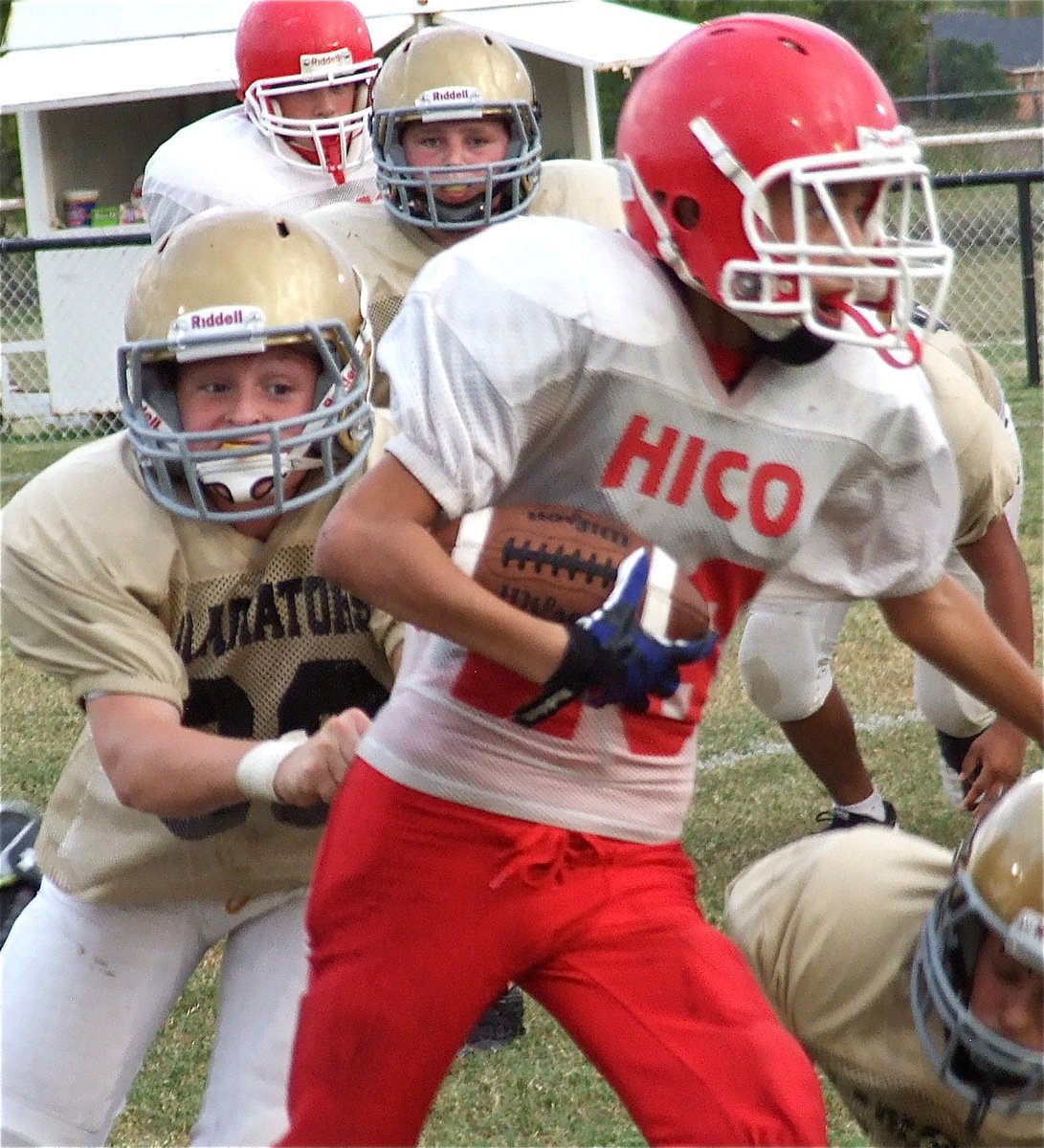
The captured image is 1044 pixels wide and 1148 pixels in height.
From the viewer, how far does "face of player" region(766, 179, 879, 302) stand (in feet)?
6.99

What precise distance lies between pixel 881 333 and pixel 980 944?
74 cm

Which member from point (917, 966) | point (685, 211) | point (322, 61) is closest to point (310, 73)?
point (322, 61)

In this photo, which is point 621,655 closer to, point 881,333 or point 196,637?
point 881,333

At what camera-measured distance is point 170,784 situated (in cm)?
237

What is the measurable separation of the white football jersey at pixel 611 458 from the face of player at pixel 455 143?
2063 millimetres

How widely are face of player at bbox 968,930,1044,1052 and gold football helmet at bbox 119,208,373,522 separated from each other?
105cm

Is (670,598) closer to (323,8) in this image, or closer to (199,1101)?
(199,1101)

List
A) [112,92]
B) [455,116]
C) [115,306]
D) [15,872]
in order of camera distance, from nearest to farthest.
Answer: [15,872]
[455,116]
[115,306]
[112,92]

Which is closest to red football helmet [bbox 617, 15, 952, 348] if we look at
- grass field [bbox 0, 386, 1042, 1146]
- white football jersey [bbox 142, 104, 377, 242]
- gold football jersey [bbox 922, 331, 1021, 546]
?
grass field [bbox 0, 386, 1042, 1146]

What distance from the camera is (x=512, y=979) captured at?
226 centimetres

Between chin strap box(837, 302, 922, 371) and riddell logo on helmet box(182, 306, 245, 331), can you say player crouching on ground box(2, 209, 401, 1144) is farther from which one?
chin strap box(837, 302, 922, 371)

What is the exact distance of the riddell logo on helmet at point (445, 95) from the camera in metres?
4.36

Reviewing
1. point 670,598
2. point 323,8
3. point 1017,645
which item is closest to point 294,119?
point 323,8

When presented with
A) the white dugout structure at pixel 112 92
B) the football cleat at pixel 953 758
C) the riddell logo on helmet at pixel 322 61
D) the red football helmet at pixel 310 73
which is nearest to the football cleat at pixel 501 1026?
the football cleat at pixel 953 758
